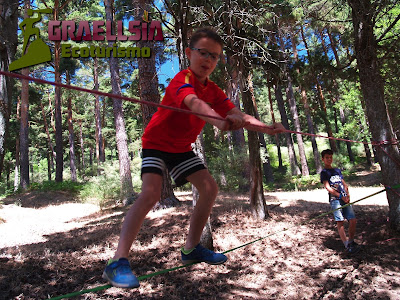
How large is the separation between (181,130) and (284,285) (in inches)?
121

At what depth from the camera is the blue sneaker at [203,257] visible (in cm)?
251

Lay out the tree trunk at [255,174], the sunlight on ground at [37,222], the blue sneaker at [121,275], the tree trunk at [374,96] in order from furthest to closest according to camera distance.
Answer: the tree trunk at [255,174] → the sunlight on ground at [37,222] → the tree trunk at [374,96] → the blue sneaker at [121,275]

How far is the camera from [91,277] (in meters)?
4.18

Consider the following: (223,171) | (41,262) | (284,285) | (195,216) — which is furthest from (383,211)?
(223,171)

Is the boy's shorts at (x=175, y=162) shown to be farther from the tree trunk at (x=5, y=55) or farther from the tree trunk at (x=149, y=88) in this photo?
the tree trunk at (x=149, y=88)

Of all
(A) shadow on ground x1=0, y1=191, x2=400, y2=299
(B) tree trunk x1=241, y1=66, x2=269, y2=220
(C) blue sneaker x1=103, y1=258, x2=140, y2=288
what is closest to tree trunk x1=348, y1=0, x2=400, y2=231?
(A) shadow on ground x1=0, y1=191, x2=400, y2=299

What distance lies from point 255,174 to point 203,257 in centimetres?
465

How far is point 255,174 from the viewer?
699cm

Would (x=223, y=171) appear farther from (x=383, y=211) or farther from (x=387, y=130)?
(x=387, y=130)

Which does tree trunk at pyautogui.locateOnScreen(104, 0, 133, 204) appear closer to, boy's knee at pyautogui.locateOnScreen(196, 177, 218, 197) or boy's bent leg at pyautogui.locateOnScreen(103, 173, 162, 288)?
boy's knee at pyautogui.locateOnScreen(196, 177, 218, 197)

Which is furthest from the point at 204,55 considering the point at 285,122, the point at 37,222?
the point at 285,122

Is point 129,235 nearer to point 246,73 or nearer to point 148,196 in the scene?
point 148,196

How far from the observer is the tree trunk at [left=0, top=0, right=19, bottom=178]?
588cm

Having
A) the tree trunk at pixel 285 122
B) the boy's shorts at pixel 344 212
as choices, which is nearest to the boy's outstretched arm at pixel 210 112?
the boy's shorts at pixel 344 212
